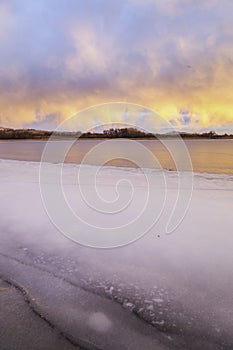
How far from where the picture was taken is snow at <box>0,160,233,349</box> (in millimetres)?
2189

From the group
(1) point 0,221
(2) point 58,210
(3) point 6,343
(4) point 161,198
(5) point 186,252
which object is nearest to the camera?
(3) point 6,343

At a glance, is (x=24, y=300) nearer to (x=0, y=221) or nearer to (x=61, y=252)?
(x=61, y=252)

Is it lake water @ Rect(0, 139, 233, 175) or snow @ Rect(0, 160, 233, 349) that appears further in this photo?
lake water @ Rect(0, 139, 233, 175)

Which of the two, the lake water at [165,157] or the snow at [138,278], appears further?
the lake water at [165,157]

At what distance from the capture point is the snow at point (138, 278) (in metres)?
2.19

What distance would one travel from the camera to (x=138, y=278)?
301cm

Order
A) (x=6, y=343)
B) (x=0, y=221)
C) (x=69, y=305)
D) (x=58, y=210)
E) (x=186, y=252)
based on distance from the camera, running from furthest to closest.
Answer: (x=58, y=210), (x=0, y=221), (x=186, y=252), (x=69, y=305), (x=6, y=343)

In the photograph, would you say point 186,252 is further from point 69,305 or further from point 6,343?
point 6,343

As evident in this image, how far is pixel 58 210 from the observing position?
19.1 feet

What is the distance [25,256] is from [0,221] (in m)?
1.73

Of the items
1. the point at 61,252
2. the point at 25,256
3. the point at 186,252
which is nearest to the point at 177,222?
the point at 186,252

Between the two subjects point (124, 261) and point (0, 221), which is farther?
point (0, 221)

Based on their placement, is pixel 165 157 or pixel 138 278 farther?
pixel 165 157

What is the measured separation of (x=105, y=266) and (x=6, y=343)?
1.48 meters
